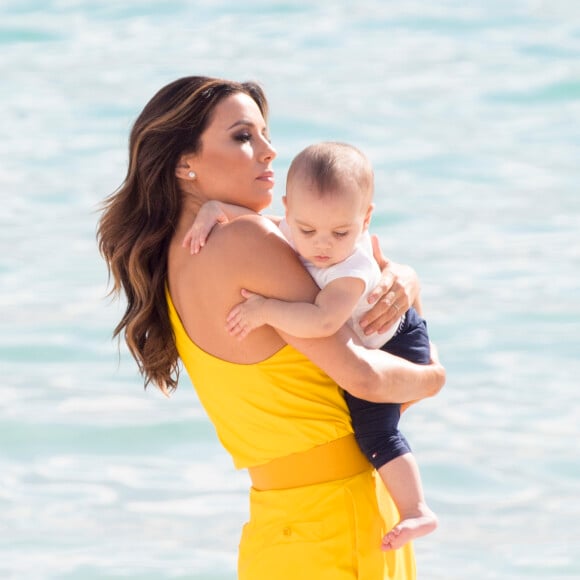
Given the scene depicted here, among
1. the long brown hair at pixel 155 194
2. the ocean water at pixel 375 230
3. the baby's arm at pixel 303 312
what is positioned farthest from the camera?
the ocean water at pixel 375 230

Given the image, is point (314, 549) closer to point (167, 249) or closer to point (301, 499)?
point (301, 499)

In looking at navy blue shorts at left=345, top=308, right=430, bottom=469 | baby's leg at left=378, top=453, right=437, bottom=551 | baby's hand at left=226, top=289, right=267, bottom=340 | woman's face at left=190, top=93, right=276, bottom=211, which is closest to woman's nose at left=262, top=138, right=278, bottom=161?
woman's face at left=190, top=93, right=276, bottom=211

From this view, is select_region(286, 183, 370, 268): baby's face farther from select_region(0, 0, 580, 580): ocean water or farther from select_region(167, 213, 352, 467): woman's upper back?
select_region(0, 0, 580, 580): ocean water

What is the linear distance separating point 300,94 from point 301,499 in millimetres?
7308

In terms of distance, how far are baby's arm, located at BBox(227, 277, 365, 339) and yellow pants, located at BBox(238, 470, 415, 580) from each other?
0.32m

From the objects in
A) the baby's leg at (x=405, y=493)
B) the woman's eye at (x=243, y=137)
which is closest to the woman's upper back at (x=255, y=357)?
the baby's leg at (x=405, y=493)

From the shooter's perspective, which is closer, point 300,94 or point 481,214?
point 481,214

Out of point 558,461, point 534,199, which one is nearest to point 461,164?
point 534,199

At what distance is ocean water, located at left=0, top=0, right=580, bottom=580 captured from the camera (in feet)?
17.4

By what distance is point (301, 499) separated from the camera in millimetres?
2633

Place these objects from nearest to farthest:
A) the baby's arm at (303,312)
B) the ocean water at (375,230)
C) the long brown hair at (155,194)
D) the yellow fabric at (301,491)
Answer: the baby's arm at (303,312), the yellow fabric at (301,491), the long brown hair at (155,194), the ocean water at (375,230)

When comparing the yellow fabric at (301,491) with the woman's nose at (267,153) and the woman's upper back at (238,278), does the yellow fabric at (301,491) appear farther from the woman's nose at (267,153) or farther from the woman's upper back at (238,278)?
the woman's nose at (267,153)

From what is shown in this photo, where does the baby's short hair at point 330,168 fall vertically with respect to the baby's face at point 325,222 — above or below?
above

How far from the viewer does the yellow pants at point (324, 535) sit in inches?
102
